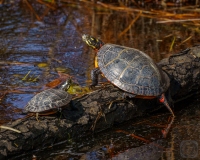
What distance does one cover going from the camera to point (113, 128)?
15.1 ft

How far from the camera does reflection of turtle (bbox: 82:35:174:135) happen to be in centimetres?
458

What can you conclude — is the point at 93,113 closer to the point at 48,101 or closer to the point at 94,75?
the point at 48,101

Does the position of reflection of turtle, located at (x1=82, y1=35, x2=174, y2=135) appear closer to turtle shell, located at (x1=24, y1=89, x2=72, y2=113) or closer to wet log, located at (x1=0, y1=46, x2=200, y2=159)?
wet log, located at (x1=0, y1=46, x2=200, y2=159)

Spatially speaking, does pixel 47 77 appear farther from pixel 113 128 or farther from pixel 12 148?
pixel 12 148

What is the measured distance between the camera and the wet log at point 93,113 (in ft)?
12.9

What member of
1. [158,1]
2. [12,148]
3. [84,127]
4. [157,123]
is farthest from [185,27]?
[12,148]

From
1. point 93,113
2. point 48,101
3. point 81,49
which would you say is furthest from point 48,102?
point 81,49

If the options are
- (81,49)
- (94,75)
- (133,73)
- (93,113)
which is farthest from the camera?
(81,49)

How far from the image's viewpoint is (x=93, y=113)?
4.38 m

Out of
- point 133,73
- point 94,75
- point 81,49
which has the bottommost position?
point 81,49

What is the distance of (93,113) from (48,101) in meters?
0.46

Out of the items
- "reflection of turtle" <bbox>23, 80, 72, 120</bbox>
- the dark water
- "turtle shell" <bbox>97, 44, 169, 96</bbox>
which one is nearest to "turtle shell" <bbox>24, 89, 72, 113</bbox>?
"reflection of turtle" <bbox>23, 80, 72, 120</bbox>

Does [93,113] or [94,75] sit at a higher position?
[94,75]

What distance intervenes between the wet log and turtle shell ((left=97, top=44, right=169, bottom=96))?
6.3 inches
